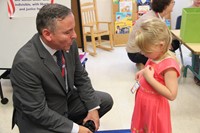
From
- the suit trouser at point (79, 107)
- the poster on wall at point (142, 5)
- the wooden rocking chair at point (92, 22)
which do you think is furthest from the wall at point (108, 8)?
the suit trouser at point (79, 107)

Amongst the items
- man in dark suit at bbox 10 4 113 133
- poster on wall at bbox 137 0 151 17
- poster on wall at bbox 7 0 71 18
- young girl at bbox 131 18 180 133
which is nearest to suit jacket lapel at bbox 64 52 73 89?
man in dark suit at bbox 10 4 113 133

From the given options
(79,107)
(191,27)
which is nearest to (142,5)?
(191,27)

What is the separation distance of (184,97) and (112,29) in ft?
6.82

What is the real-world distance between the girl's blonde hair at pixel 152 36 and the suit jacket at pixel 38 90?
1.65 ft

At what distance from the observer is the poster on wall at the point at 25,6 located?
2271 millimetres

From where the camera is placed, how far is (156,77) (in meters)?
1.46

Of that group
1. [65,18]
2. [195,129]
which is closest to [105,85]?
[195,129]

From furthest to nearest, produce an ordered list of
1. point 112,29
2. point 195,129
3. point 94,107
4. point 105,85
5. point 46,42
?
point 112,29, point 105,85, point 195,129, point 94,107, point 46,42

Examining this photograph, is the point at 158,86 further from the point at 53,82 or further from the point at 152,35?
the point at 53,82

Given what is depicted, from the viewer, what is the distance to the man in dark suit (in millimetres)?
1369

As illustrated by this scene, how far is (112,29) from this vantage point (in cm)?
438

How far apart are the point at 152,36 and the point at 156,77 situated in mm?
249

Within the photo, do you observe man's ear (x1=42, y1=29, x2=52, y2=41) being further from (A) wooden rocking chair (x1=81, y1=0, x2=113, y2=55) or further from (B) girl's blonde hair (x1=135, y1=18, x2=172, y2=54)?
(A) wooden rocking chair (x1=81, y1=0, x2=113, y2=55)

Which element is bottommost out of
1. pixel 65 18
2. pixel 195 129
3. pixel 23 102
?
pixel 195 129
